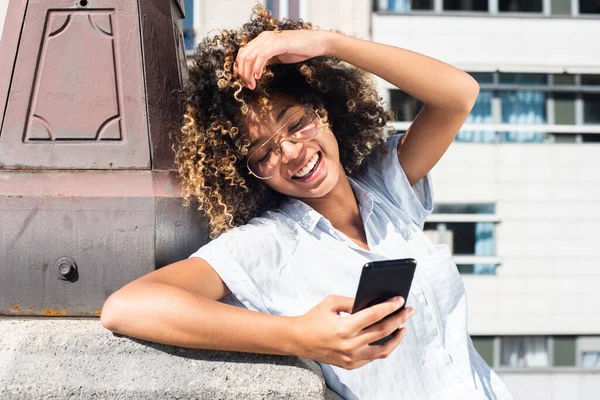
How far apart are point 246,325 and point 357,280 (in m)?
0.37

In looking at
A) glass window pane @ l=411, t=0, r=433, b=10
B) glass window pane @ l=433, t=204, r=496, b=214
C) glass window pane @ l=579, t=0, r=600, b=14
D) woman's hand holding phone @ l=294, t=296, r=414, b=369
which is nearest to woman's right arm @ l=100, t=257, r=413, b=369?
woman's hand holding phone @ l=294, t=296, r=414, b=369

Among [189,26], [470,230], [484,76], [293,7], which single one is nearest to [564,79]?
[484,76]

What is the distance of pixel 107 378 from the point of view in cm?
139

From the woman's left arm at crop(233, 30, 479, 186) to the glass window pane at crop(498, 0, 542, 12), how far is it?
908cm

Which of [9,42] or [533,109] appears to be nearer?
[9,42]

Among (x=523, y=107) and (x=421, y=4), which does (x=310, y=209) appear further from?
(x=523, y=107)

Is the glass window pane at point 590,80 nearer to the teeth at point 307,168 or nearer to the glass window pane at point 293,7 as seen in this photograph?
the glass window pane at point 293,7

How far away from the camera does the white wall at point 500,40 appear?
1002cm

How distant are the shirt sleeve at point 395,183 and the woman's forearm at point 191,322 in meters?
0.69

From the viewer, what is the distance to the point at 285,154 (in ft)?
5.70

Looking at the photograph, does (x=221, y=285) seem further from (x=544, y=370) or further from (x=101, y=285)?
(x=544, y=370)

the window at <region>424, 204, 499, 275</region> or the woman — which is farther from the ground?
the woman

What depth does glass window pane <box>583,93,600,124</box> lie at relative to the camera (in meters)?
10.4

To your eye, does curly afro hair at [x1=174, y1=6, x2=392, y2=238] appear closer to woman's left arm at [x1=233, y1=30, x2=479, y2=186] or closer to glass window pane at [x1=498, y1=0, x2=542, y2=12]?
woman's left arm at [x1=233, y1=30, x2=479, y2=186]
